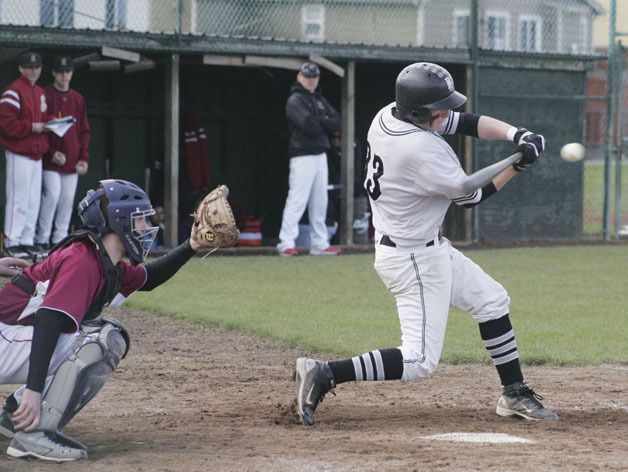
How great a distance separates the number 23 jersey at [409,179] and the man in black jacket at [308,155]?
24.4ft

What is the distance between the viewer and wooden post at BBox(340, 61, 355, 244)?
14633 millimetres

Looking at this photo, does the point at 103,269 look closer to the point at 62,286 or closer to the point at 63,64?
the point at 62,286

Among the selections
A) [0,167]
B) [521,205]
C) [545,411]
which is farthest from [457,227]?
[545,411]

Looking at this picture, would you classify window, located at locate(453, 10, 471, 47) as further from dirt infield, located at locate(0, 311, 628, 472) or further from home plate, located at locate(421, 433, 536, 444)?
home plate, located at locate(421, 433, 536, 444)

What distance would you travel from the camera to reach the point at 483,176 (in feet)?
17.1

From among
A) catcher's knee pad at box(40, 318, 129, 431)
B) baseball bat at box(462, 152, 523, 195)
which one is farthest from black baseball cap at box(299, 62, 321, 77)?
catcher's knee pad at box(40, 318, 129, 431)

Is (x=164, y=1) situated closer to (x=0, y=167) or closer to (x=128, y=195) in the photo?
(x=0, y=167)

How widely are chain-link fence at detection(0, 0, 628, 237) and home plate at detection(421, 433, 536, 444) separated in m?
9.05

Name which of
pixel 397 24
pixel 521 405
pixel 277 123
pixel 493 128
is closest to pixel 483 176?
pixel 493 128

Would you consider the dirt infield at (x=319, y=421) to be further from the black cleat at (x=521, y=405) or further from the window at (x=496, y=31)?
the window at (x=496, y=31)

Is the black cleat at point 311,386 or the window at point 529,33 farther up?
the window at point 529,33

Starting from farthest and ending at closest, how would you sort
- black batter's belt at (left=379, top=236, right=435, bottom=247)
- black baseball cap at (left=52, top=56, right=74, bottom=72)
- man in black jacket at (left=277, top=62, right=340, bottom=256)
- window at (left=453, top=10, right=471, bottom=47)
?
window at (left=453, top=10, right=471, bottom=47) < man in black jacket at (left=277, top=62, right=340, bottom=256) < black baseball cap at (left=52, top=56, right=74, bottom=72) < black batter's belt at (left=379, top=236, right=435, bottom=247)

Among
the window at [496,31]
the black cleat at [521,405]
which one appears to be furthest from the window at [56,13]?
the black cleat at [521,405]

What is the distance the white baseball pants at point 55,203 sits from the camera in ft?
40.8
